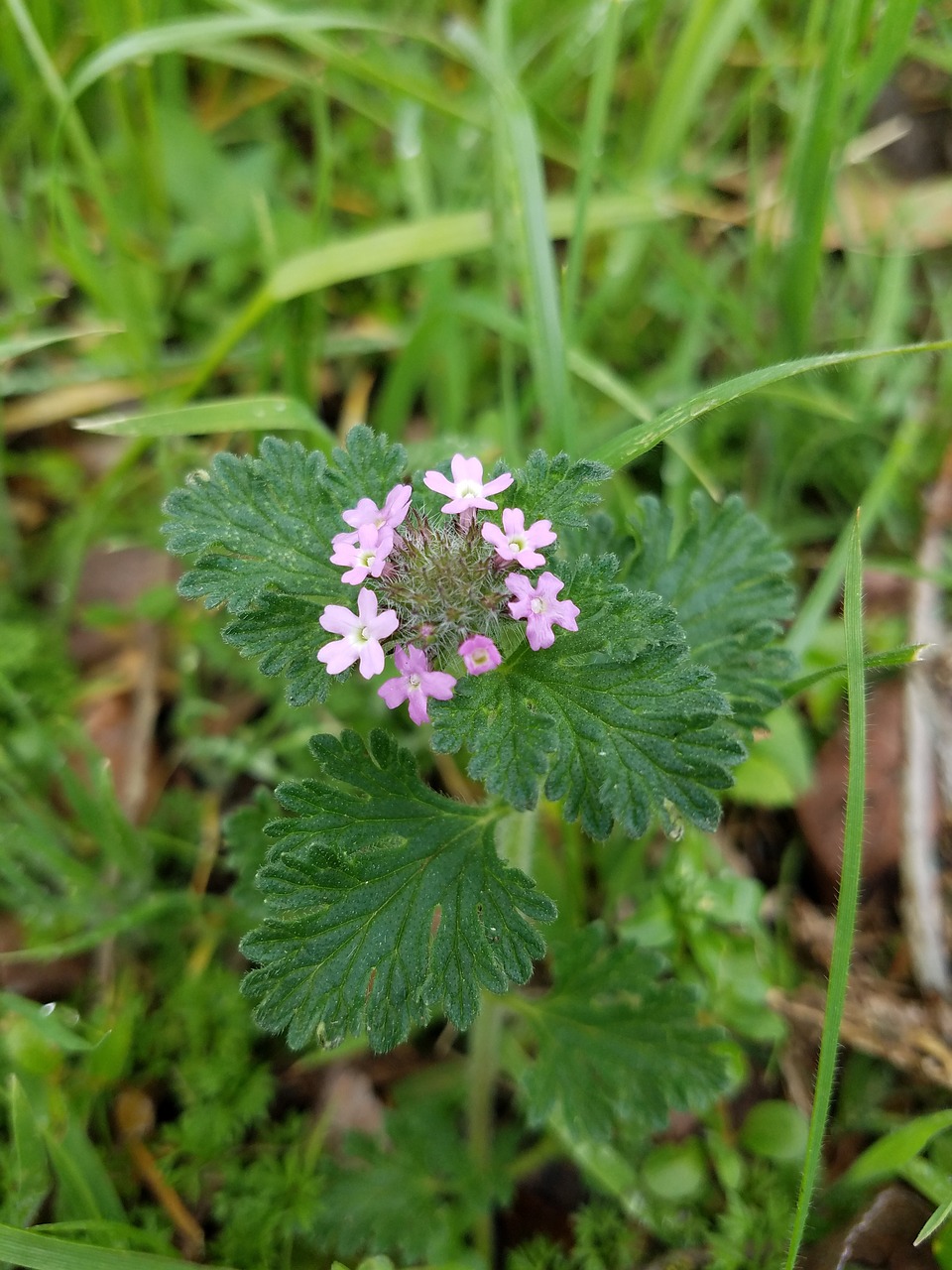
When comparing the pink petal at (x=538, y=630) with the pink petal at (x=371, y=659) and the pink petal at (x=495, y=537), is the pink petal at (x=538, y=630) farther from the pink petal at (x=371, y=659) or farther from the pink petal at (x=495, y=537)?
the pink petal at (x=371, y=659)

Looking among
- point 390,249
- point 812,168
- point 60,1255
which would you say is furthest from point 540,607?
point 812,168

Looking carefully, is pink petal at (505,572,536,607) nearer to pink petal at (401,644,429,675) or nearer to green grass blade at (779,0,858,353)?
pink petal at (401,644,429,675)

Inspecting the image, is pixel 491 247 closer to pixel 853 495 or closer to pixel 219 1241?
pixel 853 495

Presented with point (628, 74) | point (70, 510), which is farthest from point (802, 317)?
point (70, 510)

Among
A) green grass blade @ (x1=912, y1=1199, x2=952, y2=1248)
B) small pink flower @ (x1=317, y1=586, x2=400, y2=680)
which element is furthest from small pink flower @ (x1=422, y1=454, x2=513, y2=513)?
green grass blade @ (x1=912, y1=1199, x2=952, y2=1248)

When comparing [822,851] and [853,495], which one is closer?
[822,851]

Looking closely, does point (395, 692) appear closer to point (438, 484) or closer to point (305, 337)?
point (438, 484)
